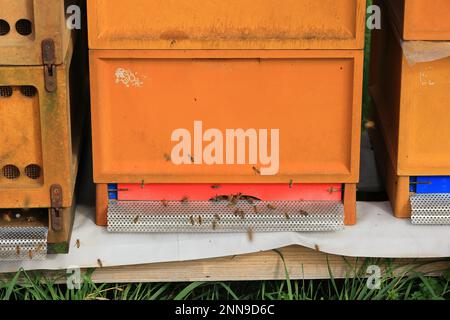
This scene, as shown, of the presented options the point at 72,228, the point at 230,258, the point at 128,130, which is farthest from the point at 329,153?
the point at 72,228

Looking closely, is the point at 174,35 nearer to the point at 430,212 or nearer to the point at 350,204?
the point at 350,204

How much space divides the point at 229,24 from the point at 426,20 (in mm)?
658

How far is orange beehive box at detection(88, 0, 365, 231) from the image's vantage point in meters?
3.04

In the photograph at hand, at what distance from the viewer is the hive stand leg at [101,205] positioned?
3234 millimetres

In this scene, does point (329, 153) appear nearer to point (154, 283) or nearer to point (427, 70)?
point (427, 70)

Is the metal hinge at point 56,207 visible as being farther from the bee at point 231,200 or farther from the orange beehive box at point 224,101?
the bee at point 231,200

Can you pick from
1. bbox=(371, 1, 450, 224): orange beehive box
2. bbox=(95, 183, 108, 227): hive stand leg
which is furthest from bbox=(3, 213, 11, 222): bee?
bbox=(371, 1, 450, 224): orange beehive box

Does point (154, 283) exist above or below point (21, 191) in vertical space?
below

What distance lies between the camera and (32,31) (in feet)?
9.66

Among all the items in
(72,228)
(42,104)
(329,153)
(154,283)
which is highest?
(42,104)

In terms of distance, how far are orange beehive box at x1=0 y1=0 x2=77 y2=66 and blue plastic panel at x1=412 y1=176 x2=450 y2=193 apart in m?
1.33

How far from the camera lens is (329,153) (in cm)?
321

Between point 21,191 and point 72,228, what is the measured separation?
0.94 feet

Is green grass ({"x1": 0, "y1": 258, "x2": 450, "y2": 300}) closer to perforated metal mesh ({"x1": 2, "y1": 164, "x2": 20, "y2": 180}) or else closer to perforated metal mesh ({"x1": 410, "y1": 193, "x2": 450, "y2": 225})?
perforated metal mesh ({"x1": 410, "y1": 193, "x2": 450, "y2": 225})
